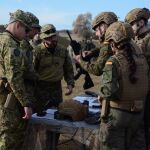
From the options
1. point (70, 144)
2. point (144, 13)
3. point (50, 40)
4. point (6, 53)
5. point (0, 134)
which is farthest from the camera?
point (70, 144)

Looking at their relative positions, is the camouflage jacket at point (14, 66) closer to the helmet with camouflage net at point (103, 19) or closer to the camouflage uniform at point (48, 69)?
→ the helmet with camouflage net at point (103, 19)

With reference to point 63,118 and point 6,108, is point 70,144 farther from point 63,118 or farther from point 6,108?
point 6,108

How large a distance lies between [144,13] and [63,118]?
173 cm

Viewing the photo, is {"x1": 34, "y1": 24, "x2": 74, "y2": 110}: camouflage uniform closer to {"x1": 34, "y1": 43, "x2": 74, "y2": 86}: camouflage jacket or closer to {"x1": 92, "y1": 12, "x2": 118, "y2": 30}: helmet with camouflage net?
{"x1": 34, "y1": 43, "x2": 74, "y2": 86}: camouflage jacket

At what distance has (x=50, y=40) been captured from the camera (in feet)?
20.0

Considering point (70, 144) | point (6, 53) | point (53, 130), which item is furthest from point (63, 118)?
point (70, 144)

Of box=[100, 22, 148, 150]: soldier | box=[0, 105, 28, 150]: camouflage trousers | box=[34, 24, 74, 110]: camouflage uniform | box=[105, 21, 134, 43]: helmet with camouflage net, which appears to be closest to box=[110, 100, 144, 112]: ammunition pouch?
box=[100, 22, 148, 150]: soldier

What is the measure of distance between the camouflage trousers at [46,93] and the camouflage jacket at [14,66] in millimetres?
1415

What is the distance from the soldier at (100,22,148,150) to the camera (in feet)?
13.3

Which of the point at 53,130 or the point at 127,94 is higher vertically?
the point at 127,94

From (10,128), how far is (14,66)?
809 mm

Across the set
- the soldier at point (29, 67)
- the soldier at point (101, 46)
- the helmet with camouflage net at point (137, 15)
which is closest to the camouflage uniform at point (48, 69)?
the soldier at point (101, 46)

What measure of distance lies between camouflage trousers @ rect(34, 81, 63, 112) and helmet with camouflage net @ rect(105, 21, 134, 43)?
2129 millimetres

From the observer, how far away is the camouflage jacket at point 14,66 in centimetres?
464
